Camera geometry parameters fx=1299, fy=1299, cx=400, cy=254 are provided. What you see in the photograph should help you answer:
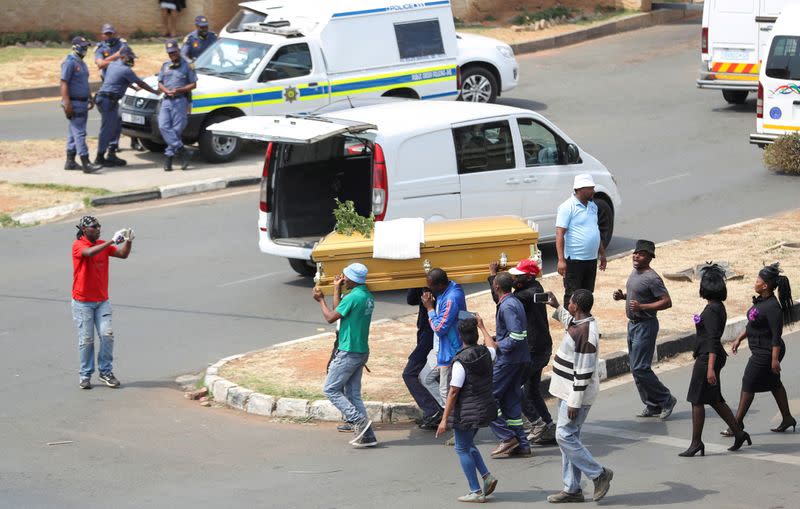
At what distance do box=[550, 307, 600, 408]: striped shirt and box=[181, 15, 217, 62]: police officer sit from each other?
15582 mm

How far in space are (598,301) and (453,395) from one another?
5483 millimetres

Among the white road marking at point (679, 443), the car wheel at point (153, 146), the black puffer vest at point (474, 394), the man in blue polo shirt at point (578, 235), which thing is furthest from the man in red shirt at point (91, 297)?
the car wheel at point (153, 146)

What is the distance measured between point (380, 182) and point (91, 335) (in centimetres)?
367

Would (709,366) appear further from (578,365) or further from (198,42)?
(198,42)

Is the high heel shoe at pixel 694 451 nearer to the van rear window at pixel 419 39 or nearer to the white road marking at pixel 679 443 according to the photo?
the white road marking at pixel 679 443

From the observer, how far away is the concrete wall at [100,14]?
93.9 feet

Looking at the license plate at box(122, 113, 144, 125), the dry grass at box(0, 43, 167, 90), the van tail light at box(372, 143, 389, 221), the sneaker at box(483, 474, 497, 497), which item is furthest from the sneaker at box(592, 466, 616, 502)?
the dry grass at box(0, 43, 167, 90)

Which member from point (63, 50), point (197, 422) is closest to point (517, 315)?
point (197, 422)

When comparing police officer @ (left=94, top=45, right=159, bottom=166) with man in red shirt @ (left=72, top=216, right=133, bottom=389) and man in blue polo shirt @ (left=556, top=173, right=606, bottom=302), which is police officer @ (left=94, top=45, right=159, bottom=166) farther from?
man in blue polo shirt @ (left=556, top=173, right=606, bottom=302)

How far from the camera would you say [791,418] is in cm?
968

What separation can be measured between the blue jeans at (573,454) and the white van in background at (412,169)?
5.44 metres

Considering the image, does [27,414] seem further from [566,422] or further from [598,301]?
[598,301]

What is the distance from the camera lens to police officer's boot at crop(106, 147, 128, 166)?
66.8 ft

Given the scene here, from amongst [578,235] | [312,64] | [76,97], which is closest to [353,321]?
[578,235]
